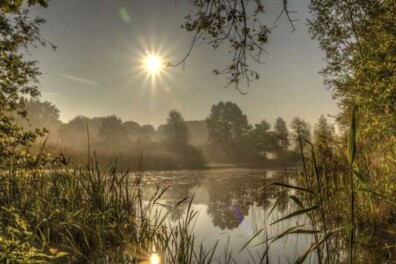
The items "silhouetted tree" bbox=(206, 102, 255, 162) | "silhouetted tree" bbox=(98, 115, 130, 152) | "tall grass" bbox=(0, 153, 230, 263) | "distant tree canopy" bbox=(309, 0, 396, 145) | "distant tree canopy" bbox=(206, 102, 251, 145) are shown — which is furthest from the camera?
"silhouetted tree" bbox=(98, 115, 130, 152)

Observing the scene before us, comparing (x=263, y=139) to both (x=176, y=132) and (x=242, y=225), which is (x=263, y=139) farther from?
(x=242, y=225)

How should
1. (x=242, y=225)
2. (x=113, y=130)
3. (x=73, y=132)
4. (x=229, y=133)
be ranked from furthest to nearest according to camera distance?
(x=73, y=132) < (x=113, y=130) < (x=229, y=133) < (x=242, y=225)

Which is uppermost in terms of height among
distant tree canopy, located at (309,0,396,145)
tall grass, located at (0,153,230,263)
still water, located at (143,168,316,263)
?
distant tree canopy, located at (309,0,396,145)

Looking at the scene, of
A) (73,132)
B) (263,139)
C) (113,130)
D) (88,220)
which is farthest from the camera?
(73,132)

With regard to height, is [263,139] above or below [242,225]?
above

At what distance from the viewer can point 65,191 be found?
20.3 feet

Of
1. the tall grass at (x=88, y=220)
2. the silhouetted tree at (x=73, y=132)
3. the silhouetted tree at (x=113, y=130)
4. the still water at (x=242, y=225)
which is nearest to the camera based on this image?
the tall grass at (x=88, y=220)

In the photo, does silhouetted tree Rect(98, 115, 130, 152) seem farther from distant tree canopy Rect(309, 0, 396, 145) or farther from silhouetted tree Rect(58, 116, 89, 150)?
distant tree canopy Rect(309, 0, 396, 145)

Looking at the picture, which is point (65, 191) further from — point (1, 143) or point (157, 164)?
point (157, 164)

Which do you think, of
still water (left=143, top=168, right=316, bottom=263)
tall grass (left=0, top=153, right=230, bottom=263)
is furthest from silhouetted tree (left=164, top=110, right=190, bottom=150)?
A: tall grass (left=0, top=153, right=230, bottom=263)

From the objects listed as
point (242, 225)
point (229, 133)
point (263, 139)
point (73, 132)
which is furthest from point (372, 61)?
point (73, 132)

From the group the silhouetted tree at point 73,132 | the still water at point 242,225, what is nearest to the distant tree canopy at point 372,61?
the still water at point 242,225

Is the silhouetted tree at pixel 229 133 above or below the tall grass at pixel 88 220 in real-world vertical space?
above

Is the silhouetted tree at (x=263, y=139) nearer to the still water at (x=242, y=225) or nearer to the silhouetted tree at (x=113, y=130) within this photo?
the silhouetted tree at (x=113, y=130)
